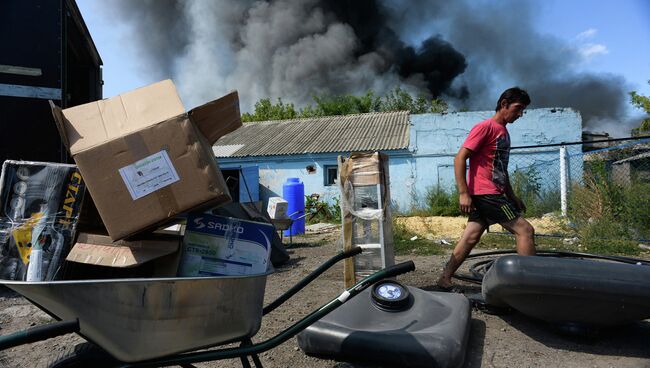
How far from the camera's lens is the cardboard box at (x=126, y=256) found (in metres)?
1.75

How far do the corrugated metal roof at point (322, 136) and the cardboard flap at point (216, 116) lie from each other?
1380 cm

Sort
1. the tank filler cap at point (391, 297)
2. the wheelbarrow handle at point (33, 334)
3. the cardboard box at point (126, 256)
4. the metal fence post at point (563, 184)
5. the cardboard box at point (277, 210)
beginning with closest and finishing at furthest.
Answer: the wheelbarrow handle at point (33, 334)
the cardboard box at point (126, 256)
the tank filler cap at point (391, 297)
the cardboard box at point (277, 210)
the metal fence post at point (563, 184)

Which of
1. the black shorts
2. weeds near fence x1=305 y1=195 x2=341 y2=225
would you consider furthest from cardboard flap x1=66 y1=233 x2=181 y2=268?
weeds near fence x1=305 y1=195 x2=341 y2=225

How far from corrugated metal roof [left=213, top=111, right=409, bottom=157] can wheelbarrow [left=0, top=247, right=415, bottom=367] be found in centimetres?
1431

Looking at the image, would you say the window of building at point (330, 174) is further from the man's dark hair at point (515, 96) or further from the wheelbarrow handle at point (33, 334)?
the wheelbarrow handle at point (33, 334)

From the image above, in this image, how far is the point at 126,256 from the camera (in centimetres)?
175

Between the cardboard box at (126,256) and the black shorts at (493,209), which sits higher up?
the cardboard box at (126,256)

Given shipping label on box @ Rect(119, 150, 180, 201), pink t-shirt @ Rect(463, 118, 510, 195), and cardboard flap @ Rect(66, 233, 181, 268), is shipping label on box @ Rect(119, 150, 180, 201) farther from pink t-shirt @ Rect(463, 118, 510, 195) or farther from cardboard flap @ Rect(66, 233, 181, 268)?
pink t-shirt @ Rect(463, 118, 510, 195)

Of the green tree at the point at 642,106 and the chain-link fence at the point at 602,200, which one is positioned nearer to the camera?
the chain-link fence at the point at 602,200

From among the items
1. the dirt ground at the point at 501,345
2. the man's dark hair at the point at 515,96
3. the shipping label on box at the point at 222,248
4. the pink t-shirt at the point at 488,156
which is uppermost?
the man's dark hair at the point at 515,96

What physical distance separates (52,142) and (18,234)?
2853 millimetres

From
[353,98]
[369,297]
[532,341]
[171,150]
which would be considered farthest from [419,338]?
[353,98]

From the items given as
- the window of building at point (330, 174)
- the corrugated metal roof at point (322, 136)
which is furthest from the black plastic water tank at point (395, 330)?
the window of building at point (330, 174)

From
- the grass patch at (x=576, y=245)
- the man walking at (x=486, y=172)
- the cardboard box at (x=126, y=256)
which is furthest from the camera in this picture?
the grass patch at (x=576, y=245)
